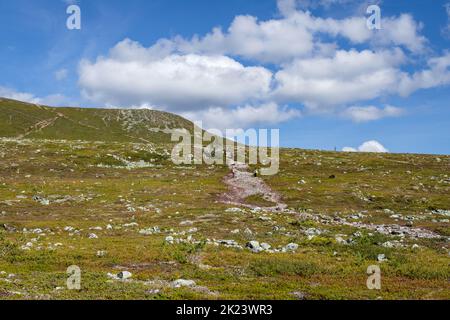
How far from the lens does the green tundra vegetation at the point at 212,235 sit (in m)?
19.9

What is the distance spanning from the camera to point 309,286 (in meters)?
20.2

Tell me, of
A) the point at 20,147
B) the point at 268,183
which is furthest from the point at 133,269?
the point at 20,147

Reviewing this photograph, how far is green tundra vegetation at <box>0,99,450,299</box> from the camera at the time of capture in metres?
19.9

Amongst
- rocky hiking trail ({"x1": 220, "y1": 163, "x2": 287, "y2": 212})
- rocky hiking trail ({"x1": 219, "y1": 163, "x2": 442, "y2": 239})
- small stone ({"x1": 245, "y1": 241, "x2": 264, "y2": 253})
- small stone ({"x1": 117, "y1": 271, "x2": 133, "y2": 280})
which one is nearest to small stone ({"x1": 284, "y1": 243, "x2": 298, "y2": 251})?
small stone ({"x1": 245, "y1": 241, "x2": 264, "y2": 253})

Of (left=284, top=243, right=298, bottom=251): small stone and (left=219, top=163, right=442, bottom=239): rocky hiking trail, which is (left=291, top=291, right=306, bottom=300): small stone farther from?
(left=219, top=163, right=442, bottom=239): rocky hiking trail

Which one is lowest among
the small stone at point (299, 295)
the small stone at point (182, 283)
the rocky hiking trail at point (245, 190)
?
the small stone at point (299, 295)

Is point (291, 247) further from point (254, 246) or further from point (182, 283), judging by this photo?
point (182, 283)

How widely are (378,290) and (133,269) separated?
12.3m

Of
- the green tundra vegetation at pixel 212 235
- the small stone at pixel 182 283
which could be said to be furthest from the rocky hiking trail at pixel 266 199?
the small stone at pixel 182 283

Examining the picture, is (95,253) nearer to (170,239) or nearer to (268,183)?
(170,239)

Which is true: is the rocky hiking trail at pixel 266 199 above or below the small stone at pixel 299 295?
above

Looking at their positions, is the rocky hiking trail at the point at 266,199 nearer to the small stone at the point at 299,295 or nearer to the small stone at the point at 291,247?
the small stone at the point at 291,247

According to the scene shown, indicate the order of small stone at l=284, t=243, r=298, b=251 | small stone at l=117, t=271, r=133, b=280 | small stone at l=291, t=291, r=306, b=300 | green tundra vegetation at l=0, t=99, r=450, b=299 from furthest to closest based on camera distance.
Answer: small stone at l=284, t=243, r=298, b=251 → small stone at l=117, t=271, r=133, b=280 → green tundra vegetation at l=0, t=99, r=450, b=299 → small stone at l=291, t=291, r=306, b=300

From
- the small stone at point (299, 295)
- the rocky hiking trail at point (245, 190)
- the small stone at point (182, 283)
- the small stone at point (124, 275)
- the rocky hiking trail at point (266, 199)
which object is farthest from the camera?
the rocky hiking trail at point (245, 190)
